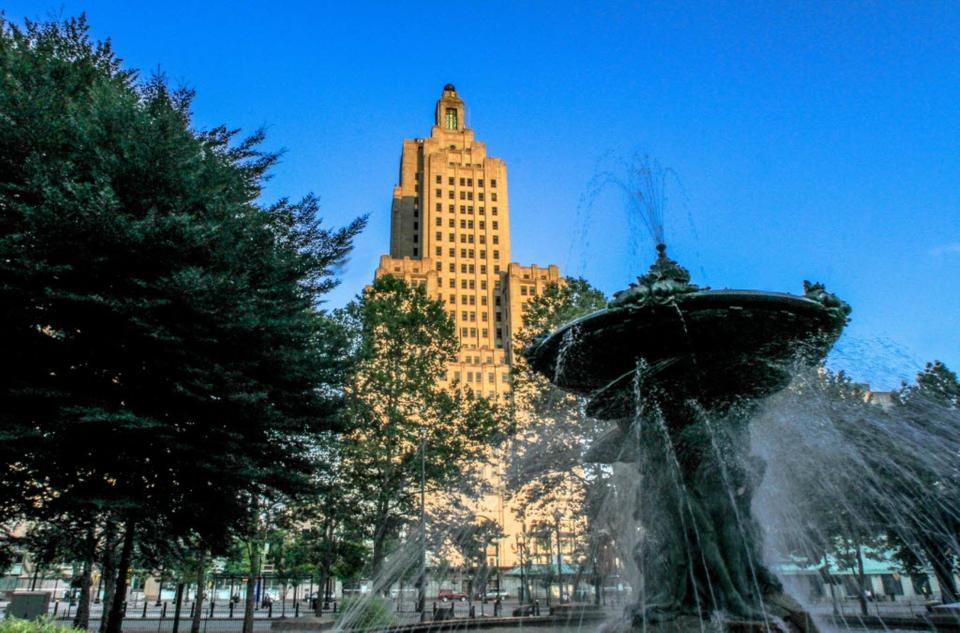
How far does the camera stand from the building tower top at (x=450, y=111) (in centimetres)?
10819

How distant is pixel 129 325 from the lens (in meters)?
9.60

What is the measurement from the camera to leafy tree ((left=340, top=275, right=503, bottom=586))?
25.2 metres

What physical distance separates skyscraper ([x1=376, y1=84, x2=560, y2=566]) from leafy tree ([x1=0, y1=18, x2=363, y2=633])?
6301 centimetres

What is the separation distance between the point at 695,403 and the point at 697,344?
1.11 metres

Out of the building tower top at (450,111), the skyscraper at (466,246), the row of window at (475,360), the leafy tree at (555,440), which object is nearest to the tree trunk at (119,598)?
the leafy tree at (555,440)

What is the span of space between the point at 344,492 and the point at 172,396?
1591 centimetres

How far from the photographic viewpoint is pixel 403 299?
29391 millimetres

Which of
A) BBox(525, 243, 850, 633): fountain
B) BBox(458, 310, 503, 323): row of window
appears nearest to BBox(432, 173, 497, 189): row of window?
BBox(458, 310, 503, 323): row of window

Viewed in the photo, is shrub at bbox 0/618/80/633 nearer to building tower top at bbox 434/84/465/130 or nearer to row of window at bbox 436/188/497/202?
row of window at bbox 436/188/497/202

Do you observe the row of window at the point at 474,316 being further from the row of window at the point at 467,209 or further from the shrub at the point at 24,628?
the shrub at the point at 24,628

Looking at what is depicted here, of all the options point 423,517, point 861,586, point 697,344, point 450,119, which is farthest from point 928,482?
point 450,119

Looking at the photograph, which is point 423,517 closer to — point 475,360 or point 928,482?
point 928,482

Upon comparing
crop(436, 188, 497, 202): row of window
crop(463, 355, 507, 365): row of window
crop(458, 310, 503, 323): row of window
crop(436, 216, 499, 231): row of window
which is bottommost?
crop(463, 355, 507, 365): row of window

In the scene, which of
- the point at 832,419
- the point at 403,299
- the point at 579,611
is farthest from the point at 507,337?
the point at 832,419
